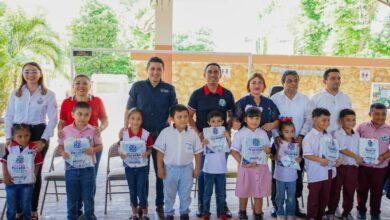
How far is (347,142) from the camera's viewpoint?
4254 millimetres

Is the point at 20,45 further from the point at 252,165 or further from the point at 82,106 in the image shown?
the point at 252,165

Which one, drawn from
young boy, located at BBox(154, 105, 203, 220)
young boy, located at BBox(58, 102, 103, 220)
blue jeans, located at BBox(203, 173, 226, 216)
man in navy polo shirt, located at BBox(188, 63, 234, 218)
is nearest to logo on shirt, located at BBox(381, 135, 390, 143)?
man in navy polo shirt, located at BBox(188, 63, 234, 218)

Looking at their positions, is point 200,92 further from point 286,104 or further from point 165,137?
point 286,104

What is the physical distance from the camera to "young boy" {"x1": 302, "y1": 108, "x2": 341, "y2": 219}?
407 cm

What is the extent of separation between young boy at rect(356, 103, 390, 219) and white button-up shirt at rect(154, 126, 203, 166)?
6.41ft

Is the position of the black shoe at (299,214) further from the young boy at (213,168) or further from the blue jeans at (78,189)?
the blue jeans at (78,189)

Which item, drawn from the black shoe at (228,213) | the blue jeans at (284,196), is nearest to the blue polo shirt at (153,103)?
the black shoe at (228,213)

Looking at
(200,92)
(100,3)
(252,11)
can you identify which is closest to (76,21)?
(100,3)

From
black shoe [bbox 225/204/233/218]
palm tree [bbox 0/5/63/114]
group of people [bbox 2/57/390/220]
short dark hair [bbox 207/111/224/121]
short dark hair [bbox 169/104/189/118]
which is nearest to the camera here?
group of people [bbox 2/57/390/220]

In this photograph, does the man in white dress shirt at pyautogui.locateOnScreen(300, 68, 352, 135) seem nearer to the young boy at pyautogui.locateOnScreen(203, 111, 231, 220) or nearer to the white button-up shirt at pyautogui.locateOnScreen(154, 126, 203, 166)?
the young boy at pyautogui.locateOnScreen(203, 111, 231, 220)

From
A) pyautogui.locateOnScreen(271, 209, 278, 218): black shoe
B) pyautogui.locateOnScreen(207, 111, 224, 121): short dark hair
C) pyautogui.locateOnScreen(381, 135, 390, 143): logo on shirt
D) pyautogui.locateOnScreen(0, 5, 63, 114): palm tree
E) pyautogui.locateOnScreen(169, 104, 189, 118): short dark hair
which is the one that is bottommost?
pyautogui.locateOnScreen(271, 209, 278, 218): black shoe

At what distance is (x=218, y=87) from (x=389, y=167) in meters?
2.24

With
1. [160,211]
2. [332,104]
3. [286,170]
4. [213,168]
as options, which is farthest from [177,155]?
[332,104]

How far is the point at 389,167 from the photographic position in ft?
14.9
